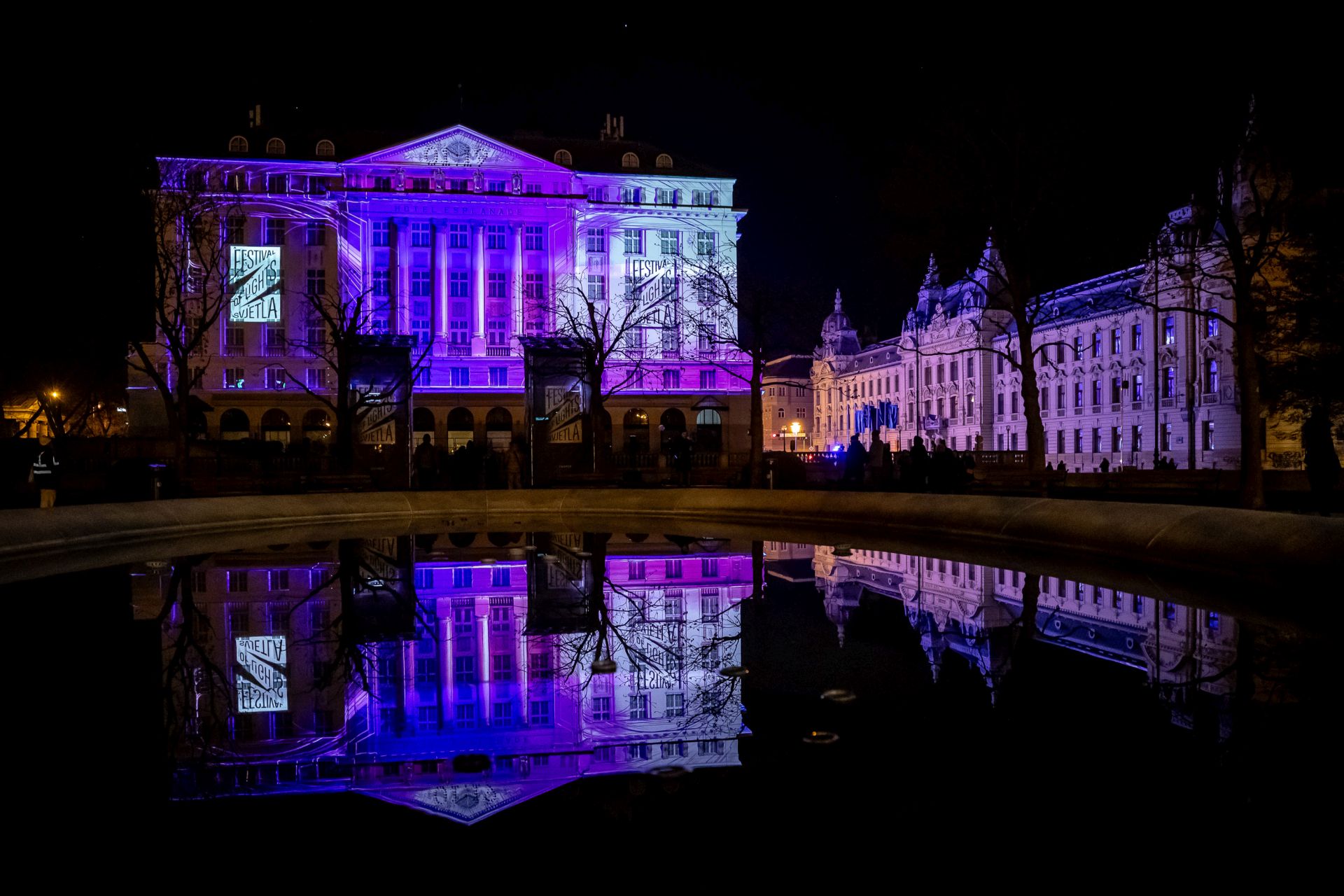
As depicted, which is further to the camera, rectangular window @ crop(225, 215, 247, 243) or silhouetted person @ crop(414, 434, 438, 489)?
rectangular window @ crop(225, 215, 247, 243)

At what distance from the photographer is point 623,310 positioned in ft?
227

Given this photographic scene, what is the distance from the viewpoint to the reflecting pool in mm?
3246

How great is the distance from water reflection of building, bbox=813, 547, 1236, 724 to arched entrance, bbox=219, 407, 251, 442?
60160 millimetres

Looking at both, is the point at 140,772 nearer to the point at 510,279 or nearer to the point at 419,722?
the point at 419,722

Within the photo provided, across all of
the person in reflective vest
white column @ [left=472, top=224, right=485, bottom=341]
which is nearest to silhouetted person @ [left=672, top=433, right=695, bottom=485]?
the person in reflective vest

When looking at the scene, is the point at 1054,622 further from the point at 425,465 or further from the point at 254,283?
the point at 254,283

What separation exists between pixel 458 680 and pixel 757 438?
26397mm

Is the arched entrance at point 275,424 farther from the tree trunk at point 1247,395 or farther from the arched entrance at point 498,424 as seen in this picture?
the tree trunk at point 1247,395

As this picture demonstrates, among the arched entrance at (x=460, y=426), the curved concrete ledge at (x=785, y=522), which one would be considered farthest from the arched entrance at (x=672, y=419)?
the curved concrete ledge at (x=785, y=522)

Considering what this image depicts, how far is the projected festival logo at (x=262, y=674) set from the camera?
4.82m

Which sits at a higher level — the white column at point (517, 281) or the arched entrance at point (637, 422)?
the white column at point (517, 281)

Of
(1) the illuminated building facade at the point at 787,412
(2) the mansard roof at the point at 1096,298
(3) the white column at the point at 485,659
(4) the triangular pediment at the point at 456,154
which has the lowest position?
(3) the white column at the point at 485,659

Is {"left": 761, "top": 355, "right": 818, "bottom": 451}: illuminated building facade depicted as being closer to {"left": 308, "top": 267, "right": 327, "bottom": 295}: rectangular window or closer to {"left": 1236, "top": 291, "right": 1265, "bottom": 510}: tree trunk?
{"left": 308, "top": 267, "right": 327, "bottom": 295}: rectangular window

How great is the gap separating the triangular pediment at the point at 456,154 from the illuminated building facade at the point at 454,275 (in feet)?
0.36
